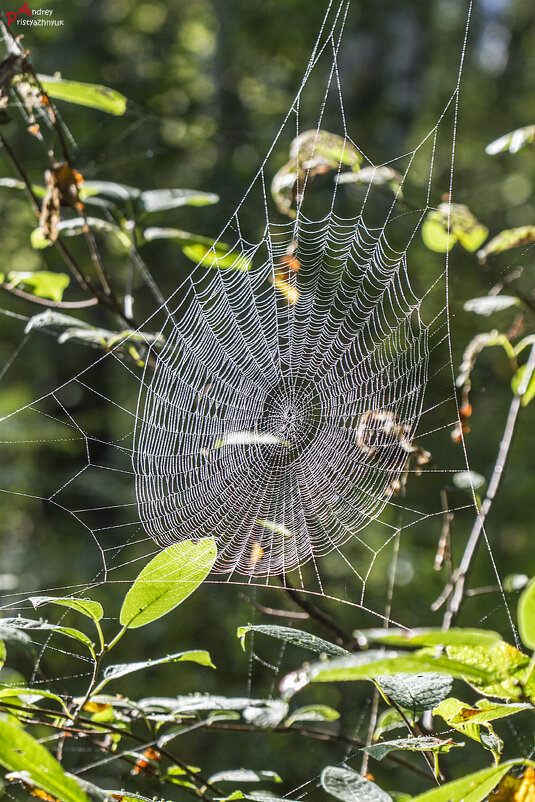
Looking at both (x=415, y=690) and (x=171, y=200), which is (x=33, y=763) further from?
(x=171, y=200)

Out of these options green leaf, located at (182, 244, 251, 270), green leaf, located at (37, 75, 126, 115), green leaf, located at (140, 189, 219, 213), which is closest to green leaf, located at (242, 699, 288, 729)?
green leaf, located at (182, 244, 251, 270)

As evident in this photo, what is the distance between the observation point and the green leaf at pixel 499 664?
0.53 m

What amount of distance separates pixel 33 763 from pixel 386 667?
0.94 feet

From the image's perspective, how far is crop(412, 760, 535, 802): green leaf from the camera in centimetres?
46

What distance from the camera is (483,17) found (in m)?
Result: 5.41

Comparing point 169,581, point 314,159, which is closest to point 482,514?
point 169,581

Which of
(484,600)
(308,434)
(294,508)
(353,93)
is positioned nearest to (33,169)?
(353,93)

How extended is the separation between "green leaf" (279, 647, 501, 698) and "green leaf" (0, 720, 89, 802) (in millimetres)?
216

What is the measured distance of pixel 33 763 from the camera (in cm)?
51

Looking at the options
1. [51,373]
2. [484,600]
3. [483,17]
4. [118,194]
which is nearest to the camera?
[118,194]

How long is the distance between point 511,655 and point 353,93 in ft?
13.5

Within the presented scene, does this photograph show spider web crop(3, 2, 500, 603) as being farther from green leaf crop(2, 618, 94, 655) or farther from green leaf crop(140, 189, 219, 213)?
green leaf crop(2, 618, 94, 655)

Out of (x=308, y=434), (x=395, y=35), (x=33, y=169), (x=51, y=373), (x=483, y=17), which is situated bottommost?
(x=308, y=434)

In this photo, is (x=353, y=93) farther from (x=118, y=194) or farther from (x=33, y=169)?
(x=118, y=194)
